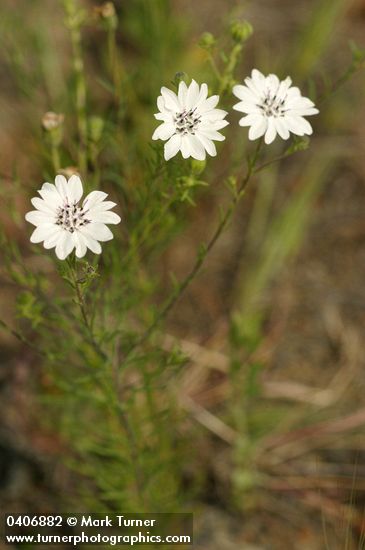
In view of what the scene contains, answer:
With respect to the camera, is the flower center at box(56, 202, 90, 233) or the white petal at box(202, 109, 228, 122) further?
the white petal at box(202, 109, 228, 122)

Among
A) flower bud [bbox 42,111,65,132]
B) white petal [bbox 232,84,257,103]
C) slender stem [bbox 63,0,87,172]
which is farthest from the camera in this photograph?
slender stem [bbox 63,0,87,172]

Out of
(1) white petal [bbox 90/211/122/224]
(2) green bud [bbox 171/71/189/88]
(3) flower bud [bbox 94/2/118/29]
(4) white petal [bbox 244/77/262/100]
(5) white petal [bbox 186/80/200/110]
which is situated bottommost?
(1) white petal [bbox 90/211/122/224]

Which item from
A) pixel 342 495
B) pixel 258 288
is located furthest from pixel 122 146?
pixel 342 495

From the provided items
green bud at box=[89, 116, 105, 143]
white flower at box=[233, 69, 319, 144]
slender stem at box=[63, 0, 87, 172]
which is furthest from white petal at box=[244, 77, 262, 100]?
slender stem at box=[63, 0, 87, 172]

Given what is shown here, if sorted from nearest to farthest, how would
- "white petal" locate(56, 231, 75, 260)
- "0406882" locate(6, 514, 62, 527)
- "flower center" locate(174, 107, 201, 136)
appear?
1. "white petal" locate(56, 231, 75, 260)
2. "flower center" locate(174, 107, 201, 136)
3. "0406882" locate(6, 514, 62, 527)

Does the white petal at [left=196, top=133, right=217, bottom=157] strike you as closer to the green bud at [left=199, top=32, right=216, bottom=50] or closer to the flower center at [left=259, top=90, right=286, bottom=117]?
the flower center at [left=259, top=90, right=286, bottom=117]

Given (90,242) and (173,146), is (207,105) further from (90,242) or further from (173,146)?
(90,242)

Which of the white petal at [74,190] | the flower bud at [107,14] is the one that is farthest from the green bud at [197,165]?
the flower bud at [107,14]
